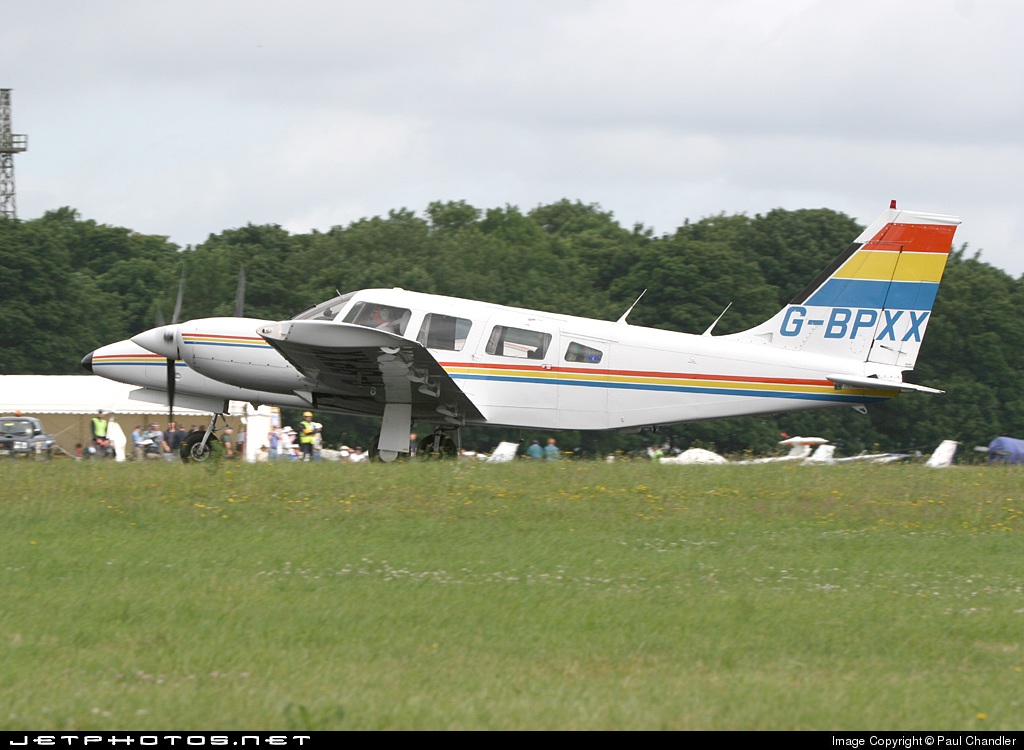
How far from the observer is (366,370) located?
15.6m

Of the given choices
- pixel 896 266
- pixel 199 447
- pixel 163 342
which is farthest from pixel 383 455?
pixel 896 266

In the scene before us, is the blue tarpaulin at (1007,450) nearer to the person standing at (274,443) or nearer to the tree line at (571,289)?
the person standing at (274,443)

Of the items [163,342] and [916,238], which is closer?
[916,238]

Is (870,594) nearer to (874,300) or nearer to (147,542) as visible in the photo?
(147,542)

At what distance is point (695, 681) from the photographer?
704 centimetres

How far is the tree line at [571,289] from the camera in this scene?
157 ft

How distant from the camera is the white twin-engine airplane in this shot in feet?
52.9

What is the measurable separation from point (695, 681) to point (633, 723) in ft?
3.16

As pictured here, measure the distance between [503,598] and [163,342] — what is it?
9341mm

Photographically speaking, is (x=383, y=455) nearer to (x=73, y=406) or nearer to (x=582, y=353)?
(x=582, y=353)

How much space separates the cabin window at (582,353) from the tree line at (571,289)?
24.8 m

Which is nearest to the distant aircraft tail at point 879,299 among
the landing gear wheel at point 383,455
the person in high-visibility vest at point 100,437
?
the landing gear wheel at point 383,455

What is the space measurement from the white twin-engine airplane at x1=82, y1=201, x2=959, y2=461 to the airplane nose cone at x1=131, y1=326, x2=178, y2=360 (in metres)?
0.02
